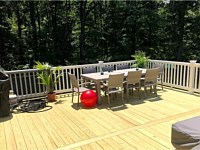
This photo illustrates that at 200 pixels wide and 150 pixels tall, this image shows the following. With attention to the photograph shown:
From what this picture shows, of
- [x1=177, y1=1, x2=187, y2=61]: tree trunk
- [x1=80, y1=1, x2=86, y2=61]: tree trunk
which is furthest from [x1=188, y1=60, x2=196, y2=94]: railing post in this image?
[x1=80, y1=1, x2=86, y2=61]: tree trunk

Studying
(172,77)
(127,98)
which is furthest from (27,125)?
(172,77)

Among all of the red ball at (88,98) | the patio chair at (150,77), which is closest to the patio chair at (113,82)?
the red ball at (88,98)

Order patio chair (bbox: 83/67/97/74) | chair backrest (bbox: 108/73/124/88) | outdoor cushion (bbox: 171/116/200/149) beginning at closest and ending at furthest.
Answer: outdoor cushion (bbox: 171/116/200/149) → chair backrest (bbox: 108/73/124/88) → patio chair (bbox: 83/67/97/74)

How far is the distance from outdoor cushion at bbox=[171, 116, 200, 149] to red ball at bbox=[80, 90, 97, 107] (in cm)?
274

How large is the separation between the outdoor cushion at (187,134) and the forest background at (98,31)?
37.1ft

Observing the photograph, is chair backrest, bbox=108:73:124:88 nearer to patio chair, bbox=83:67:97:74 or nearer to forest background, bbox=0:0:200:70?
patio chair, bbox=83:67:97:74

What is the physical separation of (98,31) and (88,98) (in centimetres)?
1068

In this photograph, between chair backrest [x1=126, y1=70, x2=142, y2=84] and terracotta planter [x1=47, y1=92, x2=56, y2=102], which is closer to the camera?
chair backrest [x1=126, y1=70, x2=142, y2=84]

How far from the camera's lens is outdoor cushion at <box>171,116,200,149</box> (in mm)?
2201

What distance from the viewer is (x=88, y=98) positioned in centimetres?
499

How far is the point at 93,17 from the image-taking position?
1585cm

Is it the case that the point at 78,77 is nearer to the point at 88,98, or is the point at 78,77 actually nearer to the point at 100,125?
the point at 88,98

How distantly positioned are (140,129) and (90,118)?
3.90 feet

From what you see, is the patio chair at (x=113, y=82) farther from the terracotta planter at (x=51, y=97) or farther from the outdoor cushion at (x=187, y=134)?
the outdoor cushion at (x=187, y=134)
